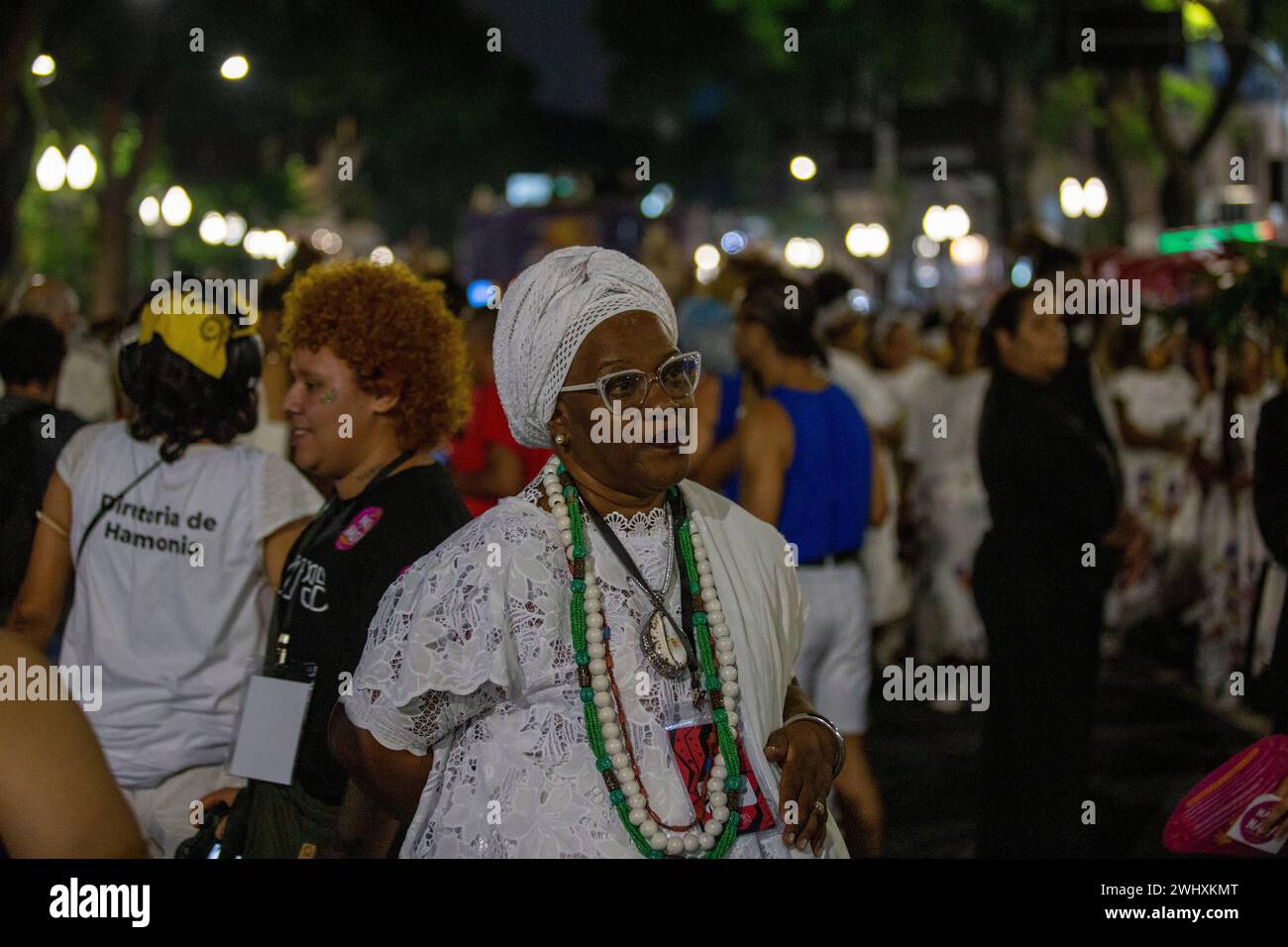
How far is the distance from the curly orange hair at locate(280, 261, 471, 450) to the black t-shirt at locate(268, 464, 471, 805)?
0.23 meters

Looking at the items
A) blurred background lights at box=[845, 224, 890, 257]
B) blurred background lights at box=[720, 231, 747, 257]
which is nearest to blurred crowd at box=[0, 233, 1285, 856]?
blurred background lights at box=[720, 231, 747, 257]

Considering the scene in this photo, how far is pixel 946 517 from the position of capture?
33.1 feet

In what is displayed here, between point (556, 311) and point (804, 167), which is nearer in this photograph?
point (556, 311)

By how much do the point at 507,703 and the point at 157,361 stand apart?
176 cm

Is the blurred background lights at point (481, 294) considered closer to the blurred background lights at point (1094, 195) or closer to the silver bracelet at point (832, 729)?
the silver bracelet at point (832, 729)

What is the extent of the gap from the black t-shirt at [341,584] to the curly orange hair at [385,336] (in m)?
0.23

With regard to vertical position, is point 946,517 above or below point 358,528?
above

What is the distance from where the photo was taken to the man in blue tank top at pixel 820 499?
607 centimetres

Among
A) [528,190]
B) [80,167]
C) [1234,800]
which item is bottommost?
[1234,800]

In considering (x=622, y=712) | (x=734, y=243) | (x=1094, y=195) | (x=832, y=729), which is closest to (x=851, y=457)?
(x=832, y=729)

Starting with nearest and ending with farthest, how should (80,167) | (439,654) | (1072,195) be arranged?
(439,654), (80,167), (1072,195)

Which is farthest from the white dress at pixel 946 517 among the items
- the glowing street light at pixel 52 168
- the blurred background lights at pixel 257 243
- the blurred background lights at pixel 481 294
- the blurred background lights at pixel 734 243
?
the blurred background lights at pixel 257 243

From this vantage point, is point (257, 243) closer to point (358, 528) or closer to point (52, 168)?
point (52, 168)

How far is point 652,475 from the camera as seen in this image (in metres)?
2.96
